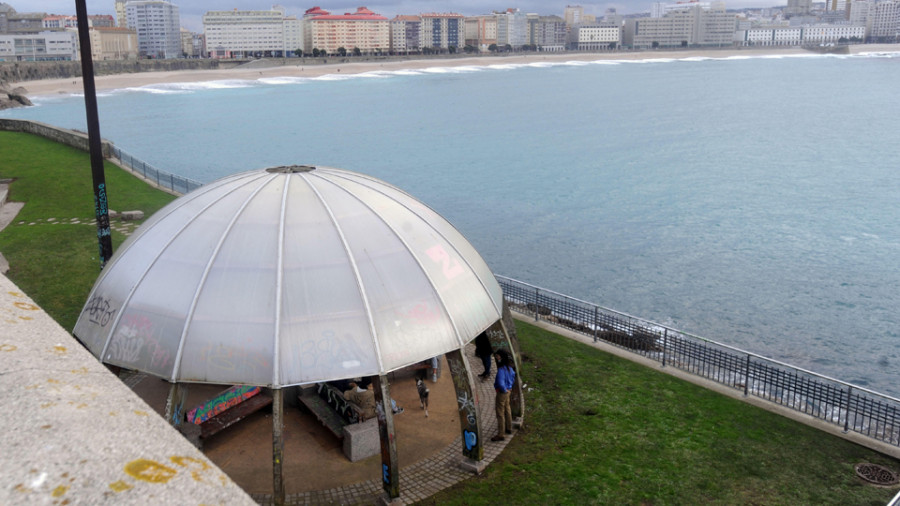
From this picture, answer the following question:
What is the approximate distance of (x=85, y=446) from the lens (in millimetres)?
2533

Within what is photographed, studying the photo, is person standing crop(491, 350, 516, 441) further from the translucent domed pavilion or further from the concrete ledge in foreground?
the concrete ledge in foreground

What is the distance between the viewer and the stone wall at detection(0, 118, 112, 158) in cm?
4803

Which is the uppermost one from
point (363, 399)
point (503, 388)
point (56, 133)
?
point (56, 133)

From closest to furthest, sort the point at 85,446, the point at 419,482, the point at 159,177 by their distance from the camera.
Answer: the point at 85,446 < the point at 419,482 < the point at 159,177

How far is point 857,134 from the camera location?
8388cm

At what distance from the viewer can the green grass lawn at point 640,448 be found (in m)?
11.8

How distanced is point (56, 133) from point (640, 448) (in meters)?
51.9

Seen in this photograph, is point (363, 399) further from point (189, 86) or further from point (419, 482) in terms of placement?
point (189, 86)

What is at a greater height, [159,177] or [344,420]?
[159,177]

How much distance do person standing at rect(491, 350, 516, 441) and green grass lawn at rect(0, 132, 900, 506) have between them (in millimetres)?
387

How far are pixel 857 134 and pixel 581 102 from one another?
4926cm

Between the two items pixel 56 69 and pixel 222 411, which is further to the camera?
pixel 56 69

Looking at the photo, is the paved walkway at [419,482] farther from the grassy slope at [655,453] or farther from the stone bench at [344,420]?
the stone bench at [344,420]

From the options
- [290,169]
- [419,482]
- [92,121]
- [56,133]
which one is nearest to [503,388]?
[419,482]
